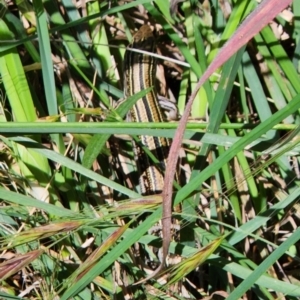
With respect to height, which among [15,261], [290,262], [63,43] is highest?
[63,43]

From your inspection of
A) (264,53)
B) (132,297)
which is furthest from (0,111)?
(264,53)

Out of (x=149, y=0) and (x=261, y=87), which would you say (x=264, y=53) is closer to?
(x=261, y=87)

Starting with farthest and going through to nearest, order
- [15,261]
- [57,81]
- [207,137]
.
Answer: [57,81], [207,137], [15,261]

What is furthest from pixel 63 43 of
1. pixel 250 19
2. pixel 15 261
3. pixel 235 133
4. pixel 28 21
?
pixel 250 19

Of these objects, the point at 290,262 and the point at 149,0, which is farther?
the point at 290,262

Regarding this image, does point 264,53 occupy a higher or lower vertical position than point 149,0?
lower

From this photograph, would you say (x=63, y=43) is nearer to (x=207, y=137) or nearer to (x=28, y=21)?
(x=28, y=21)

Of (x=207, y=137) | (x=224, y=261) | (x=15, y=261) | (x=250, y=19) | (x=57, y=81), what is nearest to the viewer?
(x=250, y=19)
